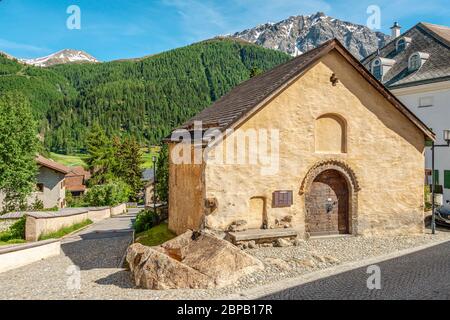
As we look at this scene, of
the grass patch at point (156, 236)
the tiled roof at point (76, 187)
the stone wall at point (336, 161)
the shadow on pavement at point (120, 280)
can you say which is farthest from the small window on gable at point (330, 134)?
the tiled roof at point (76, 187)

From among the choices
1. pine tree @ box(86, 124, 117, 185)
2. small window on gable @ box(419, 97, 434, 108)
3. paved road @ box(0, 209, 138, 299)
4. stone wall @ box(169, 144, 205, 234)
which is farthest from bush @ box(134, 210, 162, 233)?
pine tree @ box(86, 124, 117, 185)

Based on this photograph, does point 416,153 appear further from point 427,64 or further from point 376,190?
point 427,64

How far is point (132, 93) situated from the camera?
509 ft

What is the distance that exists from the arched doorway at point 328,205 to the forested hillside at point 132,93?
12469 centimetres

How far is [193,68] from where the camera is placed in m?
183

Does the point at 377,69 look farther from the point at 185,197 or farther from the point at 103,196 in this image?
the point at 103,196

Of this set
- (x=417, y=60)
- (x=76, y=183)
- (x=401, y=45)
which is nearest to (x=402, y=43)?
(x=401, y=45)

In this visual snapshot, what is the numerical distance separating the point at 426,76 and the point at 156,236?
2161 centimetres

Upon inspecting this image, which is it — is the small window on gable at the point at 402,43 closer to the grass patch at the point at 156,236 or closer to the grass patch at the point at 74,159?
the grass patch at the point at 156,236

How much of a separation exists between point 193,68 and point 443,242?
7019 inches

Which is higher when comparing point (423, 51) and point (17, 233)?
point (423, 51)

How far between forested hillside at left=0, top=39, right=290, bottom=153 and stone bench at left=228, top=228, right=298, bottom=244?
125410mm

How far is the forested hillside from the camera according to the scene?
139500 mm
